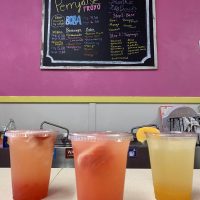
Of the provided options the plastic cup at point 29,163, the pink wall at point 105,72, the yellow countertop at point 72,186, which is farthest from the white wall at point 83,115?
the plastic cup at point 29,163

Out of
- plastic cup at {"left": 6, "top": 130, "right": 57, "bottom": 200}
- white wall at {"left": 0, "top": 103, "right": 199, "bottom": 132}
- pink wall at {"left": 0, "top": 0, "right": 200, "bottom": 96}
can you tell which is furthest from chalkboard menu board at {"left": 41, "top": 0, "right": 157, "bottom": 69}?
plastic cup at {"left": 6, "top": 130, "right": 57, "bottom": 200}

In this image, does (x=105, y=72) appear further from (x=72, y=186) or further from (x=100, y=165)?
(x=100, y=165)

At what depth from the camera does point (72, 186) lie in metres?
0.76

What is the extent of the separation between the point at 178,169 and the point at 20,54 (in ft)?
7.45

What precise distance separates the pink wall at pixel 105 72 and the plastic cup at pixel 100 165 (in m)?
2.00

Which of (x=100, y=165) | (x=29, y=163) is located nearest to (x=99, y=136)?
(x=100, y=165)

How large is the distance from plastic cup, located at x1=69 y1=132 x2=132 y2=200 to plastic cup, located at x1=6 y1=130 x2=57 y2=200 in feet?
0.32

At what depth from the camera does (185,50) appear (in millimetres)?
2633

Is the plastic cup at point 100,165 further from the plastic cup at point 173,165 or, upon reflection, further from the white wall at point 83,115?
the white wall at point 83,115

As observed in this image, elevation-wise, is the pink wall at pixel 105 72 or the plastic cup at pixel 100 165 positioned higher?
the pink wall at pixel 105 72

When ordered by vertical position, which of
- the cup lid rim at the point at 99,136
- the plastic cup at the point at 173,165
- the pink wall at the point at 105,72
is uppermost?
the pink wall at the point at 105,72

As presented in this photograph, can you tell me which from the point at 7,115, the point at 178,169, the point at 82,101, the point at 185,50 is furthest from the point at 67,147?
the point at 185,50

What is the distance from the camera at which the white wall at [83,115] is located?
2547mm

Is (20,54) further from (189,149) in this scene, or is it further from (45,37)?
(189,149)
